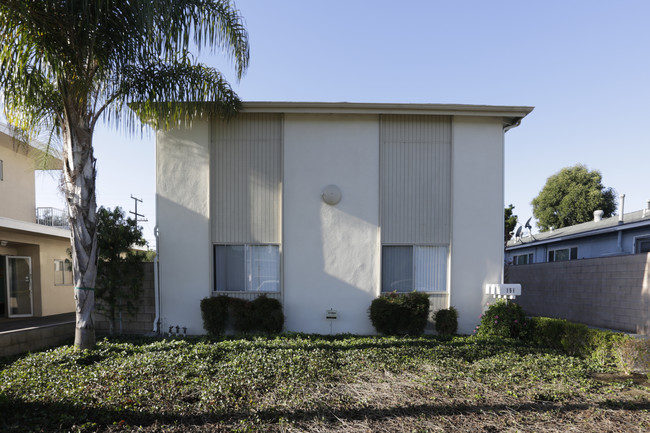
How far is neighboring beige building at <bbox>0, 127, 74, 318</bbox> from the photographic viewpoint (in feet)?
36.2

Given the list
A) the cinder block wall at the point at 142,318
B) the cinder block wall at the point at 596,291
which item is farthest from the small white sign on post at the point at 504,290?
the cinder block wall at the point at 142,318

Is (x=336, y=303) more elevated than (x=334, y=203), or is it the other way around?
(x=334, y=203)

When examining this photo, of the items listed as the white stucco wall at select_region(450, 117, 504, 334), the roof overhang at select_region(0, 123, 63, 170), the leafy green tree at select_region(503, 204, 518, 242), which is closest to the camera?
the roof overhang at select_region(0, 123, 63, 170)

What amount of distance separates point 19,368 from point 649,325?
1302 cm

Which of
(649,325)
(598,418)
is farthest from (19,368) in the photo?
(649,325)

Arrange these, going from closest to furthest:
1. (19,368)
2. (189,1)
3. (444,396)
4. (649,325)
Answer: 1. (444,396)
2. (19,368)
3. (189,1)
4. (649,325)

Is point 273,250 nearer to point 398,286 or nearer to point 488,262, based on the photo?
point 398,286

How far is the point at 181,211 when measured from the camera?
875 centimetres

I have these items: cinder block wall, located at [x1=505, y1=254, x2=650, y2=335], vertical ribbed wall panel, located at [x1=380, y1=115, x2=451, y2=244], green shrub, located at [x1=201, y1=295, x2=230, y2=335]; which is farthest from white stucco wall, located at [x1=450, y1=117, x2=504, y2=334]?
green shrub, located at [x1=201, y1=295, x2=230, y2=335]

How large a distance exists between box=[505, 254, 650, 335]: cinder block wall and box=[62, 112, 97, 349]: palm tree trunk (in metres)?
12.4

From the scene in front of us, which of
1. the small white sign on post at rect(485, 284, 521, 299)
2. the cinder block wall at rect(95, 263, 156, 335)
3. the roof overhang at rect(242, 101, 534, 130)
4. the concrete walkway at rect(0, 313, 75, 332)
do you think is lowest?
the concrete walkway at rect(0, 313, 75, 332)

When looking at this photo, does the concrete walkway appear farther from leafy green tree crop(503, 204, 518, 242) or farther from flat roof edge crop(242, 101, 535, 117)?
leafy green tree crop(503, 204, 518, 242)

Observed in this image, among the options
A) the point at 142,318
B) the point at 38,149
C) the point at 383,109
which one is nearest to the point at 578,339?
the point at 383,109

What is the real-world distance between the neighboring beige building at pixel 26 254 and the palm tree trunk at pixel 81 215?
3.77m
